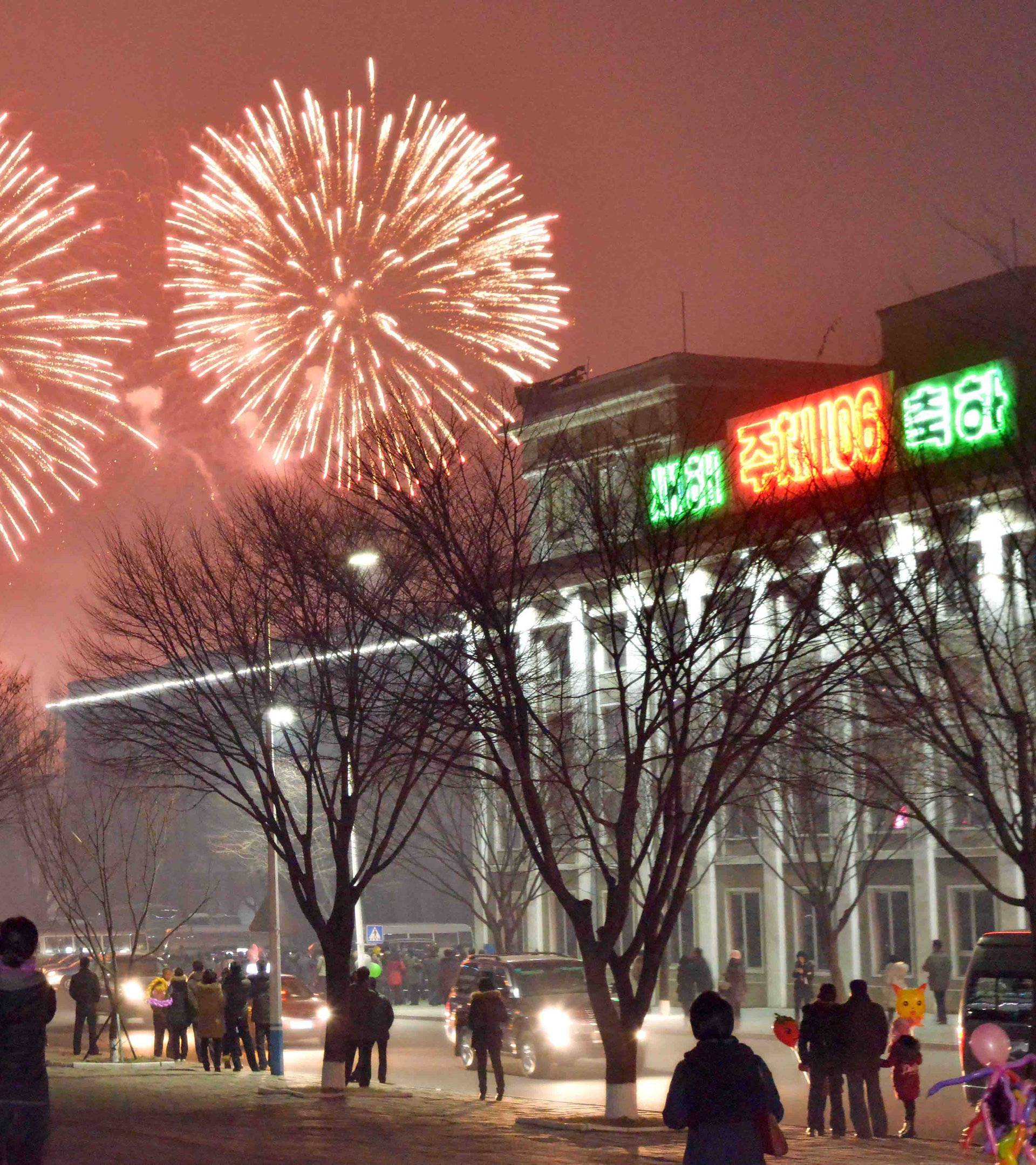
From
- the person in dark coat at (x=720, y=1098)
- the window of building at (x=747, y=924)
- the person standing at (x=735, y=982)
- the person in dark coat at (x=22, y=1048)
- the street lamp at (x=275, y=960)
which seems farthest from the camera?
the window of building at (x=747, y=924)

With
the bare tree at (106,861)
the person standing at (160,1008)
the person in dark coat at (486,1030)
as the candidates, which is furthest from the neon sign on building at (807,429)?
the person standing at (160,1008)

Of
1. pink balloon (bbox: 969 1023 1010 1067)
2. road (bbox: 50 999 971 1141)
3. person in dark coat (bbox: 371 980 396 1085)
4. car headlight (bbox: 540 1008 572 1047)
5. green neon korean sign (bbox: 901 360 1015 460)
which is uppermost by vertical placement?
green neon korean sign (bbox: 901 360 1015 460)

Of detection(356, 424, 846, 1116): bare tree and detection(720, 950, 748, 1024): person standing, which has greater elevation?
detection(356, 424, 846, 1116): bare tree

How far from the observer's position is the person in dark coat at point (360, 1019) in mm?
22203

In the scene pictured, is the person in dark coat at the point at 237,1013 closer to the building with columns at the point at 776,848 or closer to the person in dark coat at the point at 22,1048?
the building with columns at the point at 776,848

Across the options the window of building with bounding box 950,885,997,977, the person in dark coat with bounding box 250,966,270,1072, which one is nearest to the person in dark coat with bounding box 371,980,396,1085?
the person in dark coat with bounding box 250,966,270,1072

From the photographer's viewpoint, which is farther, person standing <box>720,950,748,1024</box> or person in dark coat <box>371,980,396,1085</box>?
person standing <box>720,950,748,1024</box>

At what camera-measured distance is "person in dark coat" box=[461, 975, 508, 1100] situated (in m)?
21.3

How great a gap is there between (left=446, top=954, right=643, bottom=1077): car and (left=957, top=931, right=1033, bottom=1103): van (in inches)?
239

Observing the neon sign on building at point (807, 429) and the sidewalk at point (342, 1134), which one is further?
the neon sign on building at point (807, 429)

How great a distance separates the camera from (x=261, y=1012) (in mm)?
26094

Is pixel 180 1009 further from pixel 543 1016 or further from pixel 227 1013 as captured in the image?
pixel 543 1016

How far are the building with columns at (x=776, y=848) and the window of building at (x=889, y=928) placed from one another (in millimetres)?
38

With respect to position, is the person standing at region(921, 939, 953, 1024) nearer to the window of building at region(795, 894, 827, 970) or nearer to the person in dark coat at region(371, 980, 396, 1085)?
the window of building at region(795, 894, 827, 970)
